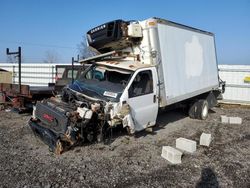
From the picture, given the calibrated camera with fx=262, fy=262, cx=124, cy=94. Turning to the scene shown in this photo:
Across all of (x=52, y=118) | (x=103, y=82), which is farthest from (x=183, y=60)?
(x=52, y=118)

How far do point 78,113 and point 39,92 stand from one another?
14.3 feet

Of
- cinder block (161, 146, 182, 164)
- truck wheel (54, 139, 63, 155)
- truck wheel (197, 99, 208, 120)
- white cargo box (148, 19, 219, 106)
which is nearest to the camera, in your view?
cinder block (161, 146, 182, 164)

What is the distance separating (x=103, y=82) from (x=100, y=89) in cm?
49

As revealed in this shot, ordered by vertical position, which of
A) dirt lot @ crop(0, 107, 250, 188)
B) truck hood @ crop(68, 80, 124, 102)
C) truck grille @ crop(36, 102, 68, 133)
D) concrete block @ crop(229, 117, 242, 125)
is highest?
truck hood @ crop(68, 80, 124, 102)

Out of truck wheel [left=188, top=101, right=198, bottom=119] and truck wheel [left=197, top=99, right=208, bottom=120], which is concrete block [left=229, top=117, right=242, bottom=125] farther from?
truck wheel [left=188, top=101, right=198, bottom=119]

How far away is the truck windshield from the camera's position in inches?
252

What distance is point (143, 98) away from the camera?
6.85m

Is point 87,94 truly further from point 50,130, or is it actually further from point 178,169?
point 178,169

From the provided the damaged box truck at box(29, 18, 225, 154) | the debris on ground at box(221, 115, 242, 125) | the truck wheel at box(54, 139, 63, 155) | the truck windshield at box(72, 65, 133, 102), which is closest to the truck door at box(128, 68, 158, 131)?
the damaged box truck at box(29, 18, 225, 154)

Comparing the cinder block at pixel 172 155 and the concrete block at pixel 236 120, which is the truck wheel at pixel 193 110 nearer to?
the concrete block at pixel 236 120

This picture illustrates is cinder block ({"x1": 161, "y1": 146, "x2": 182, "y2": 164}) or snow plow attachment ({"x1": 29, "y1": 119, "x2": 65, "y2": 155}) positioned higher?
snow plow attachment ({"x1": 29, "y1": 119, "x2": 65, "y2": 155})

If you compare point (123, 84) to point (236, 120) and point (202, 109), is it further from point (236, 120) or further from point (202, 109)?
point (236, 120)

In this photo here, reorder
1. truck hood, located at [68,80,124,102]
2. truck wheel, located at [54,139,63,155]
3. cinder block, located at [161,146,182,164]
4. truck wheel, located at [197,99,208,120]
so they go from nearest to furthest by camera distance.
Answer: cinder block, located at [161,146,182,164], truck wheel, located at [54,139,63,155], truck hood, located at [68,80,124,102], truck wheel, located at [197,99,208,120]

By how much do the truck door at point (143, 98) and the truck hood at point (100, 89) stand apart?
36 cm
